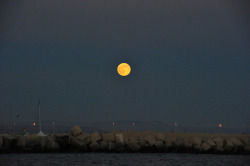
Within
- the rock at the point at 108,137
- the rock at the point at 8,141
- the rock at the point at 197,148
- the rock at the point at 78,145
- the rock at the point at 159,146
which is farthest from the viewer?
the rock at the point at 197,148

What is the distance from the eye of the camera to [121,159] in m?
44.2

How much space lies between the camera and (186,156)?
48.7 m

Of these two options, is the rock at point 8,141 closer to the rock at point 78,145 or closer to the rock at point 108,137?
the rock at point 78,145

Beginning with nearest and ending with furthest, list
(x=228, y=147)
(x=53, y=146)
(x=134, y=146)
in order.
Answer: (x=53, y=146), (x=134, y=146), (x=228, y=147)

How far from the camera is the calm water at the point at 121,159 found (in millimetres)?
41438

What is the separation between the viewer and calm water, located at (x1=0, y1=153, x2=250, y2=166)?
41438mm

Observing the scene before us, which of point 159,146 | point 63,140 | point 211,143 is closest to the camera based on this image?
point 63,140

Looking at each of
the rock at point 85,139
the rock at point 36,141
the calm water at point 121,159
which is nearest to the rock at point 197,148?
the calm water at point 121,159

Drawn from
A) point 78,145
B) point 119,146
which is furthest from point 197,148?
Answer: point 78,145

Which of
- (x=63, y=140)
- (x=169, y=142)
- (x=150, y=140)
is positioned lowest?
(x=169, y=142)

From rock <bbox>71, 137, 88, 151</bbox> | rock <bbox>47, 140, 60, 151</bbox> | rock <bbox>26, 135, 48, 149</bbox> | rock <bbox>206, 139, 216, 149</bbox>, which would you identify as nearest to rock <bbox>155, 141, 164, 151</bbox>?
rock <bbox>206, 139, 216, 149</bbox>

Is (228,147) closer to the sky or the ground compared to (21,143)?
closer to the ground

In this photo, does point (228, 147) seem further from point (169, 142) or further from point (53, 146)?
point (53, 146)

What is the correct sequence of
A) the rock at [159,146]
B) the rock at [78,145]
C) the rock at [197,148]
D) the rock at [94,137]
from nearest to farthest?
the rock at [78,145] < the rock at [94,137] < the rock at [159,146] < the rock at [197,148]
